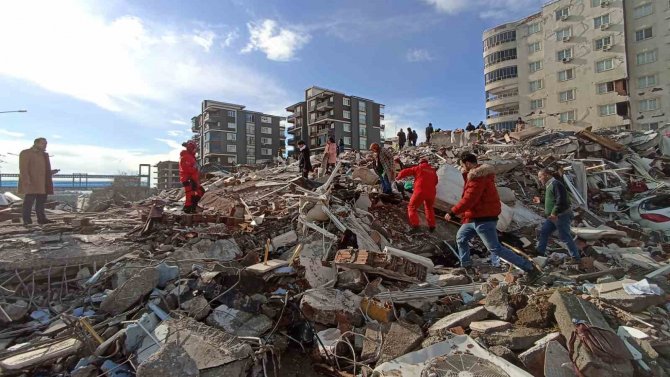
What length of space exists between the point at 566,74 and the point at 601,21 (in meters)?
5.44

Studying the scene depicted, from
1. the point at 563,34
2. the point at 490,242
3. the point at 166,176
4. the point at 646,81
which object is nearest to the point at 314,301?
the point at 490,242

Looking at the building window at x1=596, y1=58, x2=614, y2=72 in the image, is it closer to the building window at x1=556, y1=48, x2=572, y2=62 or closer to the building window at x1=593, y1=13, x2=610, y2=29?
the building window at x1=556, y1=48, x2=572, y2=62

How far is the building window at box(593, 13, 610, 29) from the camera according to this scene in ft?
112

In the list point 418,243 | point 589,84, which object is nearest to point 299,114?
point 589,84

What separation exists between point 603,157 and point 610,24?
3167cm

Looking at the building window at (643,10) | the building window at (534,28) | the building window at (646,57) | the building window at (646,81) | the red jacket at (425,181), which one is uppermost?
the building window at (534,28)

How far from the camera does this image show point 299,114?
2616 inches

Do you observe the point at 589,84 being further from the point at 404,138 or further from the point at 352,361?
the point at 352,361

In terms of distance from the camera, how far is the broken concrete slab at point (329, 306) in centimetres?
359

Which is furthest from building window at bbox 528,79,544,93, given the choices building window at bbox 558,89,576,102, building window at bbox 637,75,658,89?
building window at bbox 637,75,658,89

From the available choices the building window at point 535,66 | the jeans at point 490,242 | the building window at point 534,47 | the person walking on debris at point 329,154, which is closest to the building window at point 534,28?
the building window at point 534,47

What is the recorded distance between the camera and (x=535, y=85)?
40.4 m

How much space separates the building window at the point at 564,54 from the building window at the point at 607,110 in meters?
6.51

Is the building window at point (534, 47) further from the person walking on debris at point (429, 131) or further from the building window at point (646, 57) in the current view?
the person walking on debris at point (429, 131)
